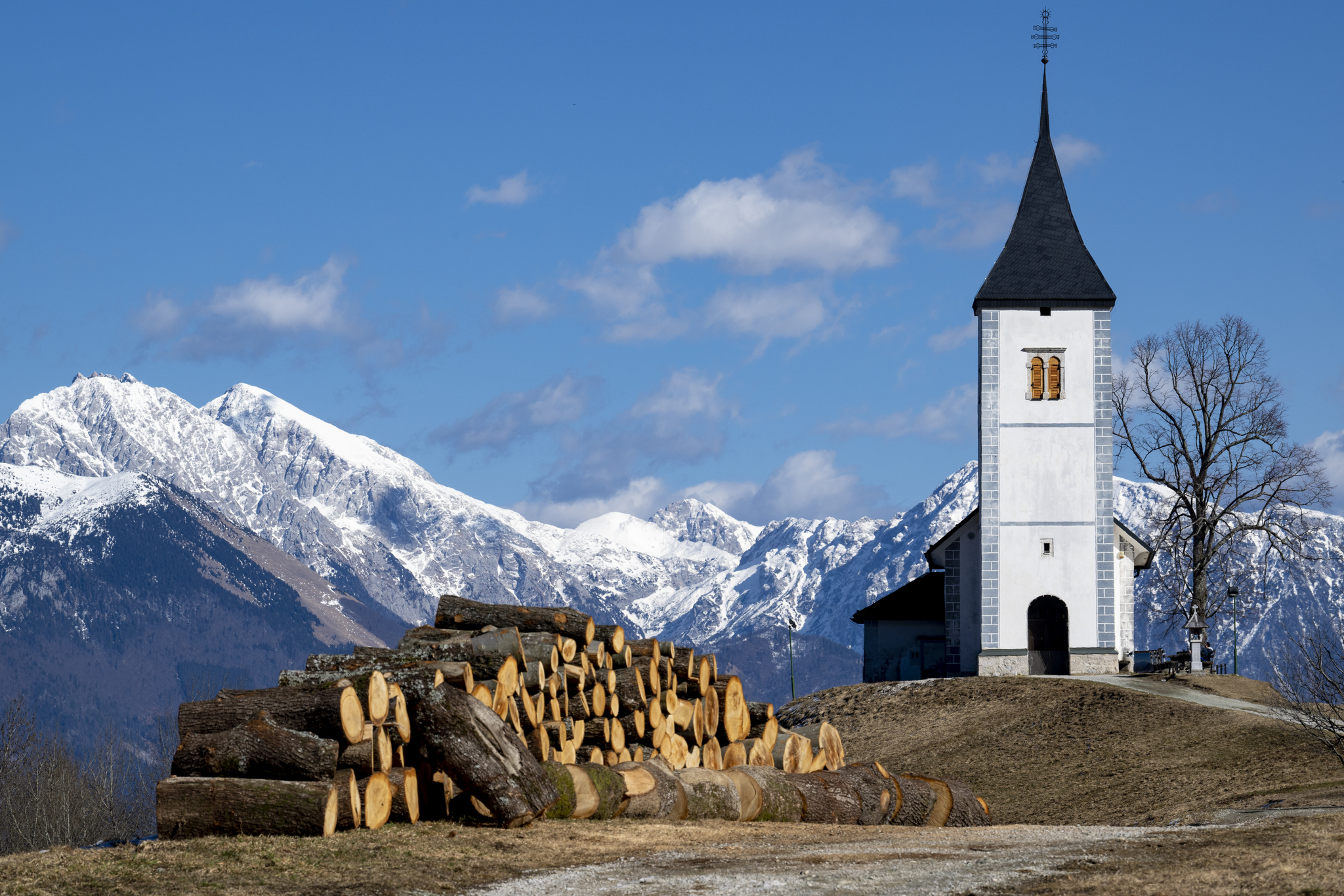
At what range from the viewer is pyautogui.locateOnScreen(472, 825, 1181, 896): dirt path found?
13.7 m

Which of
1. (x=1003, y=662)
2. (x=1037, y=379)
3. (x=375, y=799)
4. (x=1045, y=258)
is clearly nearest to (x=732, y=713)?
(x=375, y=799)

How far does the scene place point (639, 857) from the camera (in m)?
15.7

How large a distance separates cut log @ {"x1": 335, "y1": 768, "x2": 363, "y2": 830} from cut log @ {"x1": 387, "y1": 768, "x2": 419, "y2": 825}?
604mm

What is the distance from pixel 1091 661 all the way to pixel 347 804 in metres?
37.1

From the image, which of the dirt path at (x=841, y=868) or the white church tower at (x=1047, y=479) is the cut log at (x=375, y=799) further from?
the white church tower at (x=1047, y=479)

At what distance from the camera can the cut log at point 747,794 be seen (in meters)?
20.2

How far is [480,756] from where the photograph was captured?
57.5 feet

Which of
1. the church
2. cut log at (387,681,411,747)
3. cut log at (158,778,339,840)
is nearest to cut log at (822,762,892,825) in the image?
cut log at (387,681,411,747)

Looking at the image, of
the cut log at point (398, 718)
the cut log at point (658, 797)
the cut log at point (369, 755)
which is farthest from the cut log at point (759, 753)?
the cut log at point (369, 755)

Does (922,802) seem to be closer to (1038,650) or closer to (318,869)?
(318,869)

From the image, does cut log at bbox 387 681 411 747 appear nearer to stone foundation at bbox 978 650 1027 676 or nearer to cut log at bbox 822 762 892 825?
cut log at bbox 822 762 892 825

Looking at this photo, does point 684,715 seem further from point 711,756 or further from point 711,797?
point 711,797

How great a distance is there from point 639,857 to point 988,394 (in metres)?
37.6

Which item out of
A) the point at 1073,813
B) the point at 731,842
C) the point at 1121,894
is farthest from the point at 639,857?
the point at 1073,813
